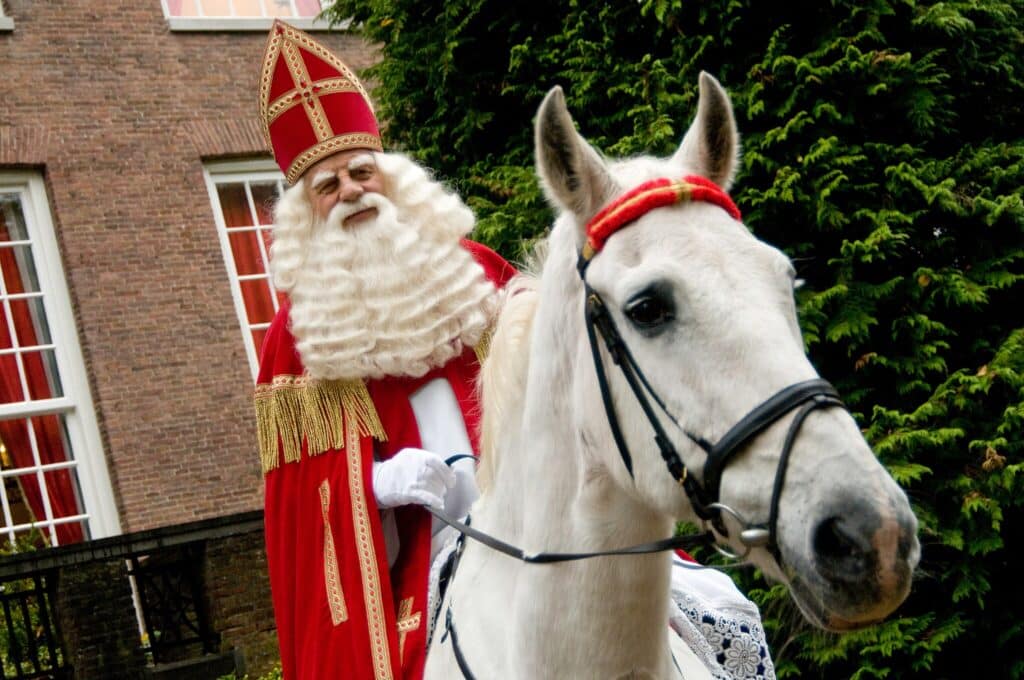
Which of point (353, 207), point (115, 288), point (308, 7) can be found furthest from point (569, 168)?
point (308, 7)

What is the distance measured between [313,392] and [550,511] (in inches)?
46.6

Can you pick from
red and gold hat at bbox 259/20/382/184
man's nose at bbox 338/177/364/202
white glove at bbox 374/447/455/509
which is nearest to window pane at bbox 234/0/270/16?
red and gold hat at bbox 259/20/382/184

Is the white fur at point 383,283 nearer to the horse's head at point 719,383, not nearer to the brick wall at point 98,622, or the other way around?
the horse's head at point 719,383

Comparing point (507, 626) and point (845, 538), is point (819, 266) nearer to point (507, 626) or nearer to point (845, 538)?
point (507, 626)

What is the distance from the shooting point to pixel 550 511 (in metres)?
2.18

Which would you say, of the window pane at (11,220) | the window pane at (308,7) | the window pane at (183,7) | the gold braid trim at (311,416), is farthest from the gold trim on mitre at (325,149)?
the window pane at (308,7)

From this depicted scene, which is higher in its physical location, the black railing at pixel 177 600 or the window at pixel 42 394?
the window at pixel 42 394

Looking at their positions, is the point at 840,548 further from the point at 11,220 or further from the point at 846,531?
the point at 11,220

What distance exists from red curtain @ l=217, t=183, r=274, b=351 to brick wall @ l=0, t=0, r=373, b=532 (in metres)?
0.30

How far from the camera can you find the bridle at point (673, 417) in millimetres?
1673

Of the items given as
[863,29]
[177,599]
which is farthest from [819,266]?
[177,599]

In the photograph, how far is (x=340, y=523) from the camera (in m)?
3.00

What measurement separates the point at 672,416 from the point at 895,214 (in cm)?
340

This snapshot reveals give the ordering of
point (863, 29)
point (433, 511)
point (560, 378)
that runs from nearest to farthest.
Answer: point (560, 378) → point (433, 511) → point (863, 29)
